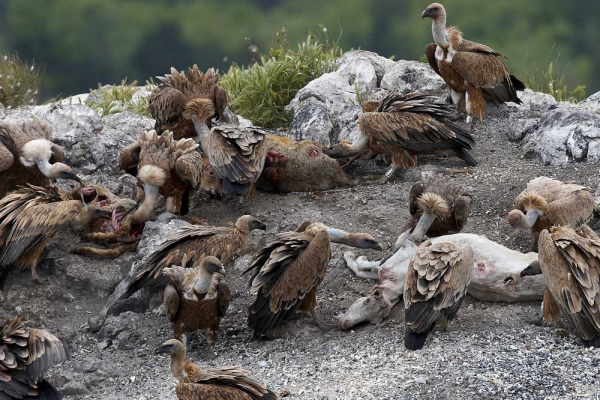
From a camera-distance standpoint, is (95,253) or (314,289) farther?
(95,253)

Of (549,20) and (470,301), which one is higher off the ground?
(549,20)

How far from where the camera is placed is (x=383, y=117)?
1048 centimetres

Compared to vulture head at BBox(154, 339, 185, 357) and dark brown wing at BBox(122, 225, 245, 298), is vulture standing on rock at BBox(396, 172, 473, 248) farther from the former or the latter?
vulture head at BBox(154, 339, 185, 357)

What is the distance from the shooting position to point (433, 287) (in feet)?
23.9

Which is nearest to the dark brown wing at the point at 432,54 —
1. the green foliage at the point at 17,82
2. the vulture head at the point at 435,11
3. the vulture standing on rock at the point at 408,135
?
the vulture head at the point at 435,11

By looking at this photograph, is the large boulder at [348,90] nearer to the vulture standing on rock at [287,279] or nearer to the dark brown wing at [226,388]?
the vulture standing on rock at [287,279]

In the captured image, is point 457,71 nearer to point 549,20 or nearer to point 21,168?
point 21,168

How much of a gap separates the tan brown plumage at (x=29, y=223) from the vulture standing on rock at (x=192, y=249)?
0.95 m

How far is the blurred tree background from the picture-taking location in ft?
134

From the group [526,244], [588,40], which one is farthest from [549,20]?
[526,244]

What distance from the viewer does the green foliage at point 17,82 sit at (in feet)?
43.4

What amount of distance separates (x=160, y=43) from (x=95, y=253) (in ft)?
117

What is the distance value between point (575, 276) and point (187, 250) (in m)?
3.24

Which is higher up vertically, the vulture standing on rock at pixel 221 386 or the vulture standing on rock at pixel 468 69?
the vulture standing on rock at pixel 468 69
